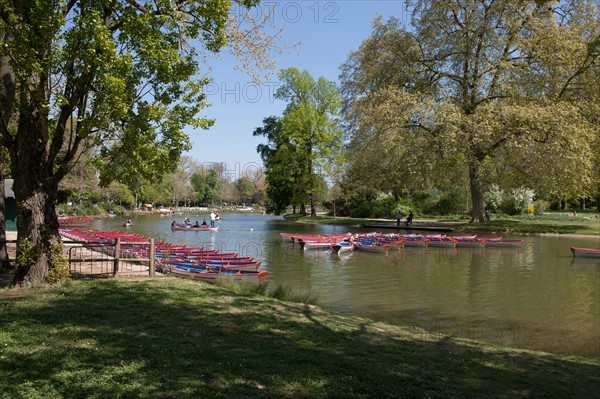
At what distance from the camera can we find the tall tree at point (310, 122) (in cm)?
5766

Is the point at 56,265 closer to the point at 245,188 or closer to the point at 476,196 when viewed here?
the point at 476,196

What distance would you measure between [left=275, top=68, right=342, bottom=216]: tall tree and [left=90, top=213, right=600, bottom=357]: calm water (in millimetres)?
32761

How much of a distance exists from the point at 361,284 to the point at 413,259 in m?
7.64

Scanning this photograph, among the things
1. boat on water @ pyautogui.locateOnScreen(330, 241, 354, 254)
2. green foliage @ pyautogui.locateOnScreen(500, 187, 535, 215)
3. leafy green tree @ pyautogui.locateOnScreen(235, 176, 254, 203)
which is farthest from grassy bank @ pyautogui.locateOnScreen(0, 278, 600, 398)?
leafy green tree @ pyautogui.locateOnScreen(235, 176, 254, 203)

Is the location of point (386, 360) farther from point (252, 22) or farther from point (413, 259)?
point (413, 259)

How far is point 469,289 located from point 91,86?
12.7 m

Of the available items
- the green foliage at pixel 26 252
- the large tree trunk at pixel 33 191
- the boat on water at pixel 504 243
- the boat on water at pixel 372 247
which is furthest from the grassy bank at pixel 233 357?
the boat on water at pixel 504 243

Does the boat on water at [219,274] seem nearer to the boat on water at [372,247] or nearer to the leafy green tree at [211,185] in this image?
the boat on water at [372,247]

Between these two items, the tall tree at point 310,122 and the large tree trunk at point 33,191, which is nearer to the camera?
the large tree trunk at point 33,191

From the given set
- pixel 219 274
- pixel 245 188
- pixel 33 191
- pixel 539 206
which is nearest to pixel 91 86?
pixel 33 191

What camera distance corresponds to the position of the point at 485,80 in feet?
114

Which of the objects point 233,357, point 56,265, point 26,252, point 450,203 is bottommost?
point 233,357

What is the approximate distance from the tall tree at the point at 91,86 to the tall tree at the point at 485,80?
73.4 feet

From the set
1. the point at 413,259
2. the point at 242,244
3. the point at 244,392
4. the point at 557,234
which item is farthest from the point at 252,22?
the point at 557,234
